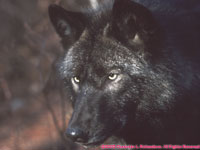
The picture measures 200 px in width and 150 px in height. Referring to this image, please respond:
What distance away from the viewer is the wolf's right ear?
4469 mm

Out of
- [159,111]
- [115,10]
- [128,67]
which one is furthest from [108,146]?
[115,10]

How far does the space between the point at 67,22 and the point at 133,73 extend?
46.7 inches

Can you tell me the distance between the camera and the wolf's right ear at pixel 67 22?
447 cm

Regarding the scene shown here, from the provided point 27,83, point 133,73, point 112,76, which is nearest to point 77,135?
point 112,76

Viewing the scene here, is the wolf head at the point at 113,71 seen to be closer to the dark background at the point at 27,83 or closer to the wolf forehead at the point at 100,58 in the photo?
the wolf forehead at the point at 100,58

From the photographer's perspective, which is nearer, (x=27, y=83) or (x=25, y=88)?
(x=25, y=88)

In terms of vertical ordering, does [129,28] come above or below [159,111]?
above

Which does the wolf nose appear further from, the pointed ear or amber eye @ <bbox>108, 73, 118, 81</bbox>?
the pointed ear

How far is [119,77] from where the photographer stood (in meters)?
3.96

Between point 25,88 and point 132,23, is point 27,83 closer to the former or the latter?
point 25,88

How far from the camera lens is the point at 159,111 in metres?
4.12

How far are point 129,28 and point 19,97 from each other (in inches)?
345

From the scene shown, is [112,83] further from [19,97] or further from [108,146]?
[19,97]

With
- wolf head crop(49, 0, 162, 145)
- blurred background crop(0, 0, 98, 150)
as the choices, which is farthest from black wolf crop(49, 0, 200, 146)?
blurred background crop(0, 0, 98, 150)
